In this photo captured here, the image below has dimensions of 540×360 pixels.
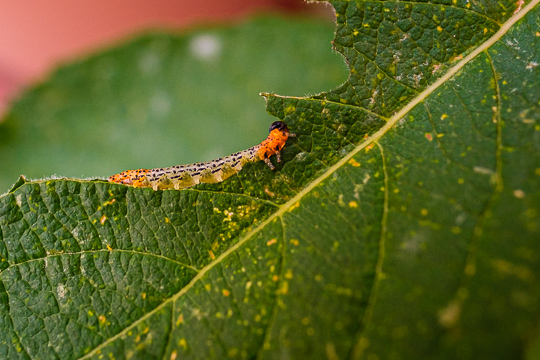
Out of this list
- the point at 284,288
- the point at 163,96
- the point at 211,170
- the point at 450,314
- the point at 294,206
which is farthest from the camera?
the point at 163,96

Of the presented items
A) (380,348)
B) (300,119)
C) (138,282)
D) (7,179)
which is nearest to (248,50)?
(7,179)

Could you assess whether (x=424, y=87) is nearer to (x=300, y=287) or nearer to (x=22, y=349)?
(x=300, y=287)

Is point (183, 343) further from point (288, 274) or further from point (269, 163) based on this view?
point (269, 163)

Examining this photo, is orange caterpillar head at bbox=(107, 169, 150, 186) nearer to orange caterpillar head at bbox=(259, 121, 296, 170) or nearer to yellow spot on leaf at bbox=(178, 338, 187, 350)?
orange caterpillar head at bbox=(259, 121, 296, 170)

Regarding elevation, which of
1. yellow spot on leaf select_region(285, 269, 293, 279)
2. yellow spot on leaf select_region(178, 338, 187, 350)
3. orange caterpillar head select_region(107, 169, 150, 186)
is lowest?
yellow spot on leaf select_region(285, 269, 293, 279)

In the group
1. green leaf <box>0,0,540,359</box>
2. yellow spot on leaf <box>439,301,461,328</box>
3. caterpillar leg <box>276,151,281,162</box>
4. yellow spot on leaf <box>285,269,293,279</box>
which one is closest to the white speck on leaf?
green leaf <box>0,0,540,359</box>

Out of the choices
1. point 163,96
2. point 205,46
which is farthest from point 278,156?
point 205,46

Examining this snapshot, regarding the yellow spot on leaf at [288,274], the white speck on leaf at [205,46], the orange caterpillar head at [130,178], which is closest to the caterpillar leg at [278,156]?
the yellow spot on leaf at [288,274]
